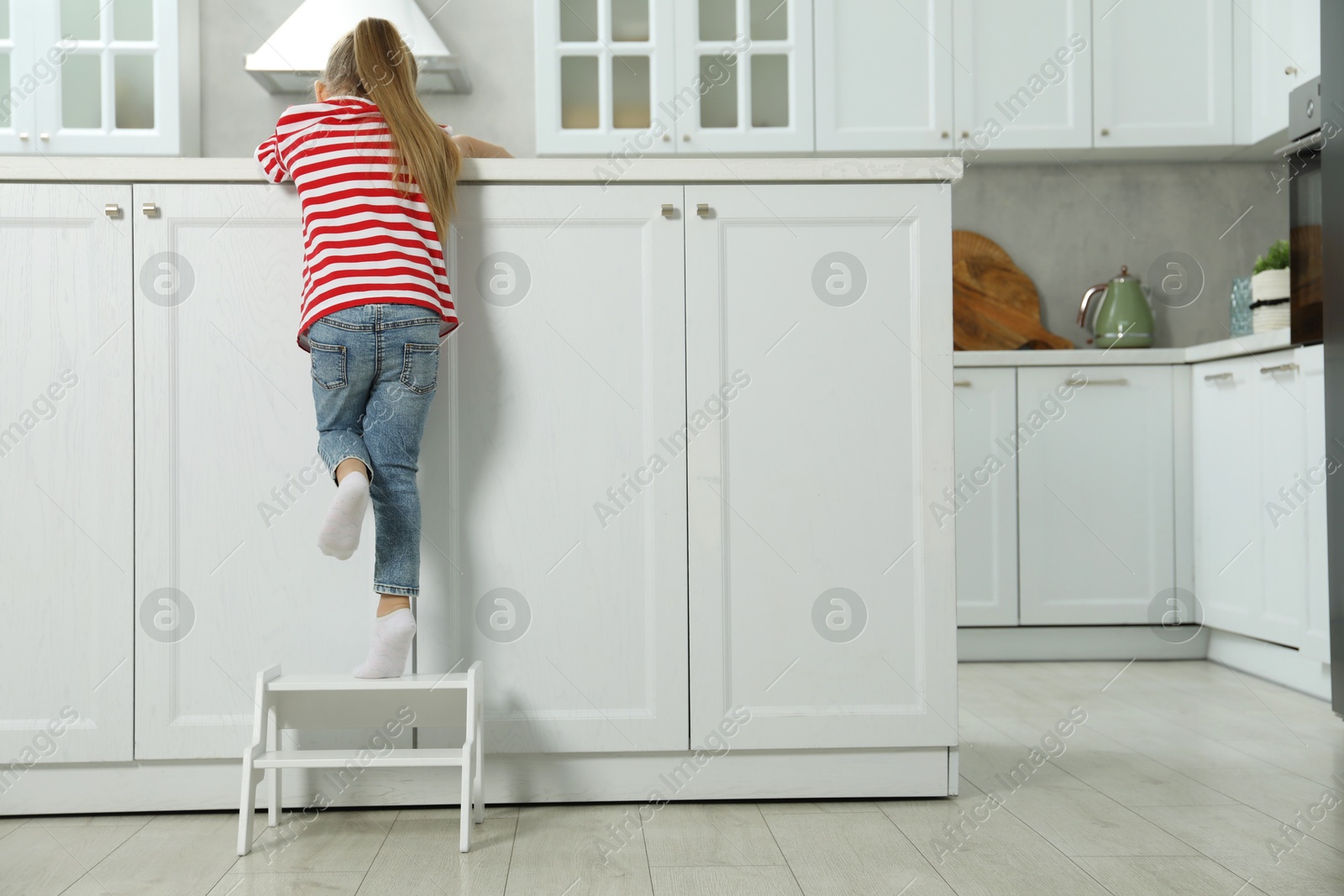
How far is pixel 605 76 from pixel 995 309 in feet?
4.81

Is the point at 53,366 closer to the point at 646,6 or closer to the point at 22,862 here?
the point at 22,862

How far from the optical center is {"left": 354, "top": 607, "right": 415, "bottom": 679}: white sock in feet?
4.97

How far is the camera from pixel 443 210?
5.19 ft

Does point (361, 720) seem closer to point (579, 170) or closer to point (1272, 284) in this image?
point (579, 170)

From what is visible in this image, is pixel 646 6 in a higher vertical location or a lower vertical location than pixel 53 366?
higher

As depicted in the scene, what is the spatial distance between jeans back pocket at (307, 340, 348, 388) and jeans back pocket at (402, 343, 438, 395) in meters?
0.09

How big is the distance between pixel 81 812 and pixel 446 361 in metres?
0.93

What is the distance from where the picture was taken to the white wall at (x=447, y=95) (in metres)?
3.42

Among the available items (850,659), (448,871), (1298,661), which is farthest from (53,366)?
(1298,661)

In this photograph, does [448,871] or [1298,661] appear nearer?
[448,871]

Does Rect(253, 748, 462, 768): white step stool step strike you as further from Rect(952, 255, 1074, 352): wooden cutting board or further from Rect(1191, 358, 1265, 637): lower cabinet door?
Rect(952, 255, 1074, 352): wooden cutting board

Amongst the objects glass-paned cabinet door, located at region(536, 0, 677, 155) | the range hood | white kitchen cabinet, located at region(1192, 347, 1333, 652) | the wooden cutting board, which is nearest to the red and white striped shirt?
the range hood

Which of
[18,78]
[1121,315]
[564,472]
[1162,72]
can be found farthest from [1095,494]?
[18,78]

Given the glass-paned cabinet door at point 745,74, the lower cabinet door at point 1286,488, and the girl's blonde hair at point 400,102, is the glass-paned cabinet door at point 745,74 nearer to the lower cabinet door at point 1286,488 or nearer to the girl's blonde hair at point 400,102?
the lower cabinet door at point 1286,488
